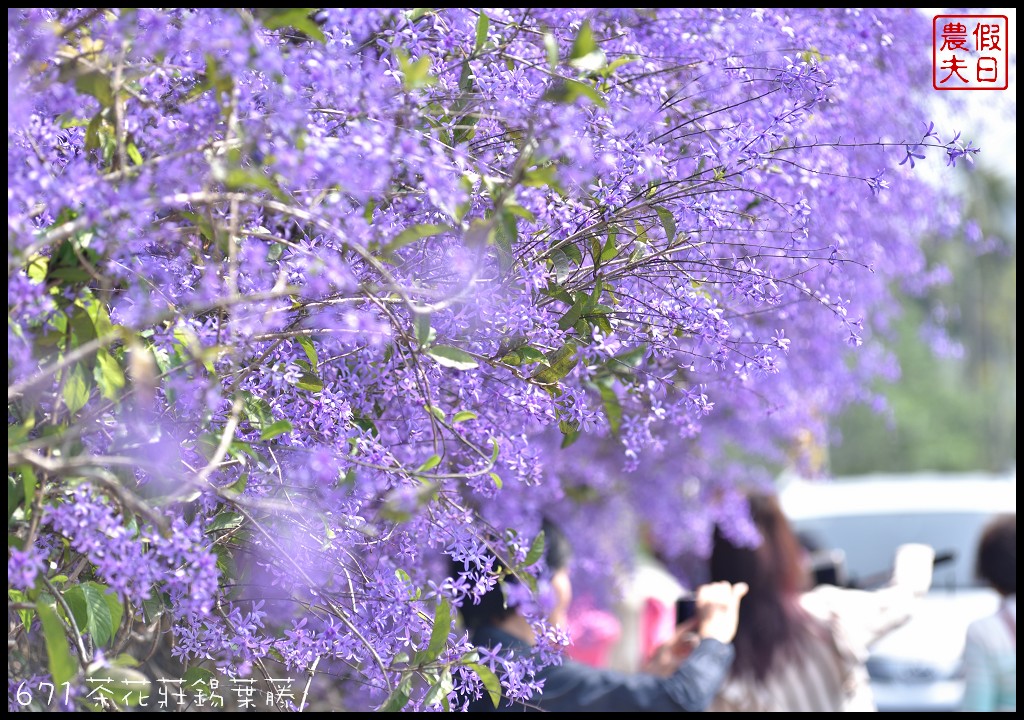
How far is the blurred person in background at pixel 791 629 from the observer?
12.6 ft

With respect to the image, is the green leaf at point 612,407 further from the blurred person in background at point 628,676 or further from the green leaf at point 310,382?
the blurred person in background at point 628,676

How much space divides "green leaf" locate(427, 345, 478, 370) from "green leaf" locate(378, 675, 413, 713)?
55 cm

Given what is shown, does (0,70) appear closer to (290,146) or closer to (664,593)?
(290,146)

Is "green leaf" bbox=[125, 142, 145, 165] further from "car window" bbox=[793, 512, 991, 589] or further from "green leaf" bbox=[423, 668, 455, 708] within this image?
"car window" bbox=[793, 512, 991, 589]

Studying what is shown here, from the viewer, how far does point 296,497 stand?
2047mm

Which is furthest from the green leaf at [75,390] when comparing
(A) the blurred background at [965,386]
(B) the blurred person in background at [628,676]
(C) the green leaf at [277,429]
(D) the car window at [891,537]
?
(A) the blurred background at [965,386]

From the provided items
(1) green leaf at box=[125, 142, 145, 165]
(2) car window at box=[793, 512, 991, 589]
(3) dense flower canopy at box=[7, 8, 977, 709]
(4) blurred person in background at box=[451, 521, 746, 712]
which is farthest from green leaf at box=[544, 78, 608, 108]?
(2) car window at box=[793, 512, 991, 589]

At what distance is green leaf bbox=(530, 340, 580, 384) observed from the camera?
206cm

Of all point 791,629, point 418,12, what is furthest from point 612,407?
point 791,629

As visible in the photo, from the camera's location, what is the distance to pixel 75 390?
1.62 m

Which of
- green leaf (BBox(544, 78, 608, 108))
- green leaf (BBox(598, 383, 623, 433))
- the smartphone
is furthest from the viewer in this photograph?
the smartphone

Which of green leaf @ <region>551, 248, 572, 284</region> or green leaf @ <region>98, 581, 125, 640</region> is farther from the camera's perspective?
green leaf @ <region>551, 248, 572, 284</region>

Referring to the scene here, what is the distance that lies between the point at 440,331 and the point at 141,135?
2.19 ft

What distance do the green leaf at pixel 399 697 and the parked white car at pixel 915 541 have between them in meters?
4.10
